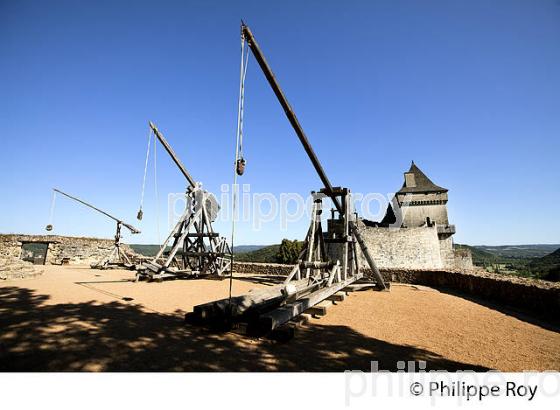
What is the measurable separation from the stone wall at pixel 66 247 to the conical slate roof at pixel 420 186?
29783mm

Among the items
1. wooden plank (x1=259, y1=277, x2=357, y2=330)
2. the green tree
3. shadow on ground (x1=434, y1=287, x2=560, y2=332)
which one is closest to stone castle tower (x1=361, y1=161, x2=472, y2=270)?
shadow on ground (x1=434, y1=287, x2=560, y2=332)

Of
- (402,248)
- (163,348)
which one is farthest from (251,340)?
(402,248)

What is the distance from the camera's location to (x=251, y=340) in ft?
12.8

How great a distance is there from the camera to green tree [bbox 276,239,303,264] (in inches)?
1535

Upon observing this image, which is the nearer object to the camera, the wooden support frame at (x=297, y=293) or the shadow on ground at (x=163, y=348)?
the shadow on ground at (x=163, y=348)

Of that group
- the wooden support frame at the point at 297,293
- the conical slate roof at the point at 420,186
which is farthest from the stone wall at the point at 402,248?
the wooden support frame at the point at 297,293

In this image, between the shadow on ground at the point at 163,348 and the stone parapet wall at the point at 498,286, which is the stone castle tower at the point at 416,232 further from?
the shadow on ground at the point at 163,348

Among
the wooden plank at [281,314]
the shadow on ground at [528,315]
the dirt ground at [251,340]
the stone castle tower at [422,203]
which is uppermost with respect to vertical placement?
the stone castle tower at [422,203]

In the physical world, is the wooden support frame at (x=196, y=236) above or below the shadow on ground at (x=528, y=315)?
above

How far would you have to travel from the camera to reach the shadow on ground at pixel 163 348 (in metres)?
2.86

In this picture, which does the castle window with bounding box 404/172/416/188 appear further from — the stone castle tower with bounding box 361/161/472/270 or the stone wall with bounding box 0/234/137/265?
the stone wall with bounding box 0/234/137/265

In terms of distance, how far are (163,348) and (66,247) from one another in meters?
22.1
